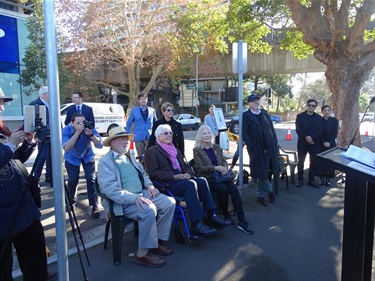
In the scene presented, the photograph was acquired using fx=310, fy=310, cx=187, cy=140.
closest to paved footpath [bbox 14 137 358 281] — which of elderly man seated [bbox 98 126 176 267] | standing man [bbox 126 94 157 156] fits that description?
elderly man seated [bbox 98 126 176 267]

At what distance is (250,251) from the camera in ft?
12.3

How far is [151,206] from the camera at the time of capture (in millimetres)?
3512

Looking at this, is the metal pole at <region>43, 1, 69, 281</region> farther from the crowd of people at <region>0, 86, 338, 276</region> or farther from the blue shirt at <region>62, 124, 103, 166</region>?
the blue shirt at <region>62, 124, 103, 166</region>

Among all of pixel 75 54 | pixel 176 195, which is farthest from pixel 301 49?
pixel 75 54

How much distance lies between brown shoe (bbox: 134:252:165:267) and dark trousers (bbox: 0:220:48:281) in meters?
1.06

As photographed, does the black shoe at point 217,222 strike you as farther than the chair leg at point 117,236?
Yes

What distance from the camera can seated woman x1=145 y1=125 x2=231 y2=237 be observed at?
12.7ft

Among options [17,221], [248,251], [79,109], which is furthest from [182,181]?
[79,109]

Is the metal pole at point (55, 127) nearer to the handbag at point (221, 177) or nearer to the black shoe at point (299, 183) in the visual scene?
the handbag at point (221, 177)

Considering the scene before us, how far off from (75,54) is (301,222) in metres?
21.0

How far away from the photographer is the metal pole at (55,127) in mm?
1924

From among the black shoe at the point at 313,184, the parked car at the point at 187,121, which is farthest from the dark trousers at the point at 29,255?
the parked car at the point at 187,121

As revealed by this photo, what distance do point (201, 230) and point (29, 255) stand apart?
1966mm

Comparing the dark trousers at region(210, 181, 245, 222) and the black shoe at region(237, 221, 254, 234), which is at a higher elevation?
the dark trousers at region(210, 181, 245, 222)
